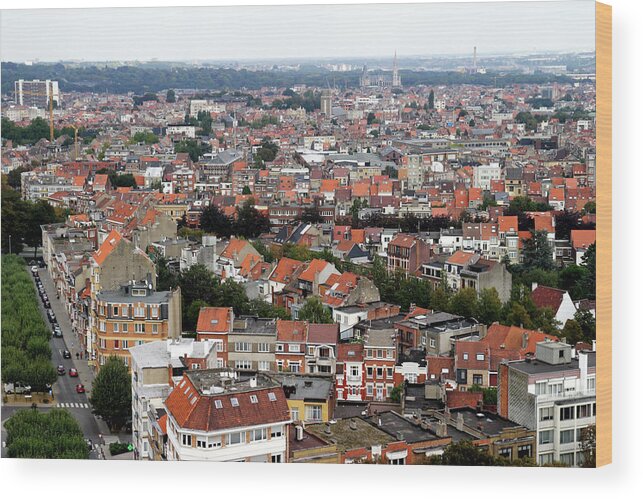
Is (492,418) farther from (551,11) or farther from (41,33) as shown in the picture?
(41,33)

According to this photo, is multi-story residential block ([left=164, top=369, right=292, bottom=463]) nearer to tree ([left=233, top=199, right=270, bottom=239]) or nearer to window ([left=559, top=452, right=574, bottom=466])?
window ([left=559, top=452, right=574, bottom=466])

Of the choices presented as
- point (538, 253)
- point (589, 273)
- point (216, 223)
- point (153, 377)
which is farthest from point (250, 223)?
point (153, 377)

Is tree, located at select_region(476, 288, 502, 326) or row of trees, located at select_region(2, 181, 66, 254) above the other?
row of trees, located at select_region(2, 181, 66, 254)

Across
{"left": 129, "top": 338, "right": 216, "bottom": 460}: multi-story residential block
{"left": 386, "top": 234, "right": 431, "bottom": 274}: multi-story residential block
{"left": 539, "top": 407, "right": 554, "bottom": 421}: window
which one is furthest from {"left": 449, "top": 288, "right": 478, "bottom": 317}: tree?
{"left": 539, "top": 407, "right": 554, "bottom": 421}: window

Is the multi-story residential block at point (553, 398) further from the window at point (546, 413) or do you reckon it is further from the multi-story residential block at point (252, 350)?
the multi-story residential block at point (252, 350)

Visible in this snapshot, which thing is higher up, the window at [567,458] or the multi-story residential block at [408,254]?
the multi-story residential block at [408,254]

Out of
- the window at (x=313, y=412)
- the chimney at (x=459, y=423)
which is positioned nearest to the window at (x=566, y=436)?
the chimney at (x=459, y=423)
